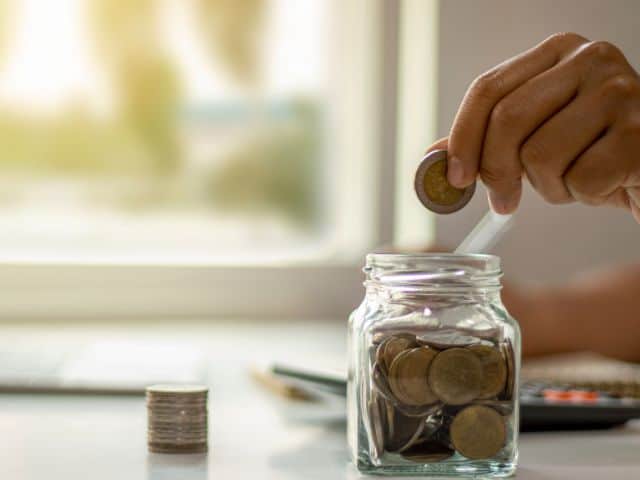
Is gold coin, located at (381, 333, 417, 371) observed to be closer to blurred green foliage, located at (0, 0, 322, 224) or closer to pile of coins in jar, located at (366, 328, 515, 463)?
pile of coins in jar, located at (366, 328, 515, 463)

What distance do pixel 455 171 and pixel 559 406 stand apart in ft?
0.86

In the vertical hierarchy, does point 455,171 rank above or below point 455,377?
above

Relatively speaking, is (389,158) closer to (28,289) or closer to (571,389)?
(28,289)

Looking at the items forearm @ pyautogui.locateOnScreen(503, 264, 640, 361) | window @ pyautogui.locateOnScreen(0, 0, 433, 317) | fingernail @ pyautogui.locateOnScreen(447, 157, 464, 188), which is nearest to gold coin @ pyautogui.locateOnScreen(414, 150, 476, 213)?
fingernail @ pyautogui.locateOnScreen(447, 157, 464, 188)

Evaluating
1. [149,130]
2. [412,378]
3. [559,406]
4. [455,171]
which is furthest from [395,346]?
[149,130]

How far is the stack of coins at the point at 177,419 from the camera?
96 cm

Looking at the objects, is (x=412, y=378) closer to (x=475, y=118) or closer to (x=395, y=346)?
(x=395, y=346)

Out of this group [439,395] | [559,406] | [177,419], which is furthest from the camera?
[559,406]

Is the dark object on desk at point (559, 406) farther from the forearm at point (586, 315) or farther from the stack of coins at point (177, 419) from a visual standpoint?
the forearm at point (586, 315)

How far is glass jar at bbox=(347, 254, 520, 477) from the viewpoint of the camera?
2.79 ft

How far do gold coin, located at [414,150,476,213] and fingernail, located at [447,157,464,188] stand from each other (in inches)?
0.4

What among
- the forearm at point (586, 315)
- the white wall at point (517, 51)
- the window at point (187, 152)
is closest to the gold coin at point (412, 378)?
the forearm at point (586, 315)

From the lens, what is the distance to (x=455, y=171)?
3.20ft

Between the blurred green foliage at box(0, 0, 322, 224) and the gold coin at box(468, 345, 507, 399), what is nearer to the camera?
the gold coin at box(468, 345, 507, 399)
